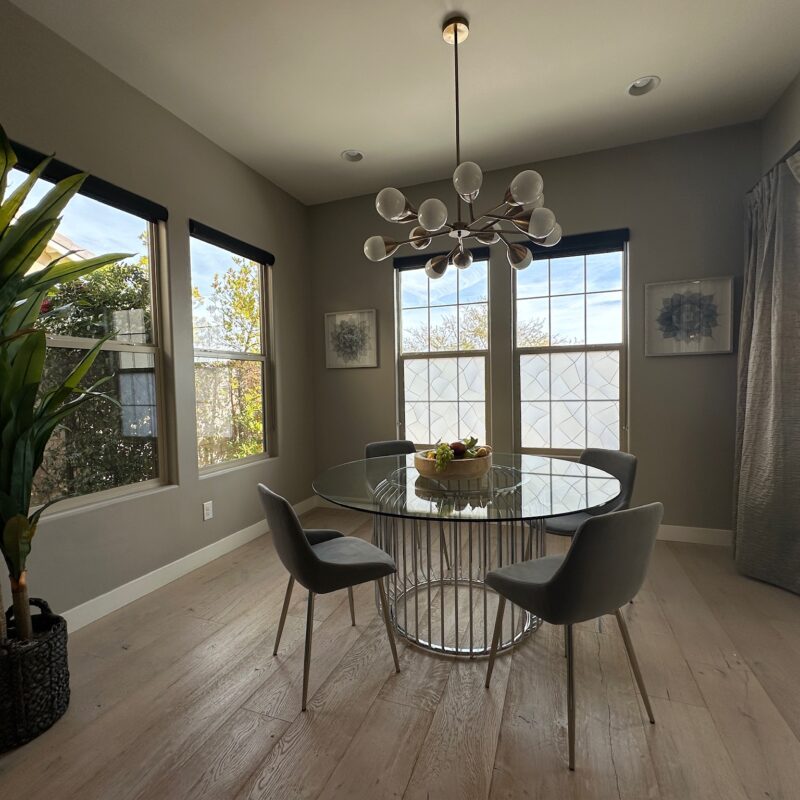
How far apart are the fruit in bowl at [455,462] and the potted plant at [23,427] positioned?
137cm

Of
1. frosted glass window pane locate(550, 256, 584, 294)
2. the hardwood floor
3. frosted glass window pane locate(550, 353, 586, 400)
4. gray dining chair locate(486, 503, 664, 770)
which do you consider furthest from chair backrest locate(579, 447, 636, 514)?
frosted glass window pane locate(550, 256, 584, 294)

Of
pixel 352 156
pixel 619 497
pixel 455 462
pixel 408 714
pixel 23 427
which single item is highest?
pixel 352 156

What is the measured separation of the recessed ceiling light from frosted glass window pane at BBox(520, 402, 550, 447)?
2.11 m

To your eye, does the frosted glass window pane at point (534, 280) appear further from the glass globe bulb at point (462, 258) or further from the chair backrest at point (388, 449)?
the chair backrest at point (388, 449)

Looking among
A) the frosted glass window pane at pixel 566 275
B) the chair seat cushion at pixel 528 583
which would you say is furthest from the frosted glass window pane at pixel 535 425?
the chair seat cushion at pixel 528 583

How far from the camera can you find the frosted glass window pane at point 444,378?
3.80 meters

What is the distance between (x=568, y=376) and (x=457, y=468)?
6.25ft

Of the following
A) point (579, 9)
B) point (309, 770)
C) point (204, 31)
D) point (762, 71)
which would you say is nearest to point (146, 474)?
point (309, 770)

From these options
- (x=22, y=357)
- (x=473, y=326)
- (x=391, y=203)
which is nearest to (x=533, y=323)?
(x=473, y=326)

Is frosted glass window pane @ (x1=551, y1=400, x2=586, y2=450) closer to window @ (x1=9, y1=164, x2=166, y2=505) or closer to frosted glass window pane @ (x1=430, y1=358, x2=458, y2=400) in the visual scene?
frosted glass window pane @ (x1=430, y1=358, x2=458, y2=400)

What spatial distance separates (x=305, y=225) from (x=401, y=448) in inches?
96.8

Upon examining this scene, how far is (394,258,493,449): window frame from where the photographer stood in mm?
3645

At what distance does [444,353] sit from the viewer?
12.5 ft

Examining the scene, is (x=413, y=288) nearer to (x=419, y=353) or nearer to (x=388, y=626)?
(x=419, y=353)
